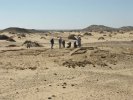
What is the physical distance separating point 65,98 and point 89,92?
193cm

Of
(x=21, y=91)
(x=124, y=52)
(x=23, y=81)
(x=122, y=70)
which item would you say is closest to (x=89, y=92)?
(x=21, y=91)

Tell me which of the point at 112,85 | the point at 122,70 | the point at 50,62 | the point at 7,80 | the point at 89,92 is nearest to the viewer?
the point at 89,92

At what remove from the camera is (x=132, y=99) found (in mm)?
17656

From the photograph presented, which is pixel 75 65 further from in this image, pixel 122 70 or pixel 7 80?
pixel 7 80

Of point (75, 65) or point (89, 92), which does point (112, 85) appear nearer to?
point (89, 92)

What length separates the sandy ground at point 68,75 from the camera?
738 inches

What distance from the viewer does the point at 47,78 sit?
23578 mm

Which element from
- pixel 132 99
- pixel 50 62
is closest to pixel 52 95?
pixel 132 99

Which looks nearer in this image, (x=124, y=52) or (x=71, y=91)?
(x=71, y=91)

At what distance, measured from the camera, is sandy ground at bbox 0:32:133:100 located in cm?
1875

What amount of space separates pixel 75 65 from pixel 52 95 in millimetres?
10909

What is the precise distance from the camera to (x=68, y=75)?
24.8m

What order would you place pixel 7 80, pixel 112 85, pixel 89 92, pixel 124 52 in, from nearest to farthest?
pixel 89 92 → pixel 112 85 → pixel 7 80 → pixel 124 52

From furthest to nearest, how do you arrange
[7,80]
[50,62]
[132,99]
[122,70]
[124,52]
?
[124,52] < [50,62] < [122,70] < [7,80] < [132,99]
